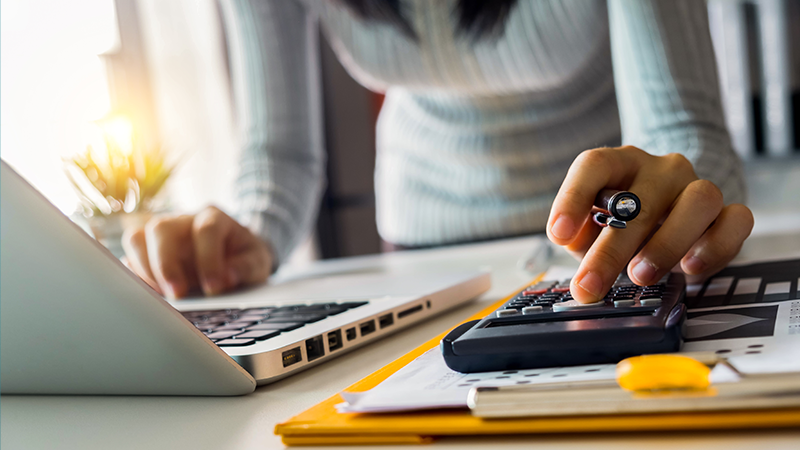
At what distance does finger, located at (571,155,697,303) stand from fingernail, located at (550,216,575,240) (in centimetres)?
2

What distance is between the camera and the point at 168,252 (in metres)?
0.75

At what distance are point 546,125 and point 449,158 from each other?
0.19m

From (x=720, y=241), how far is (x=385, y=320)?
0.79ft

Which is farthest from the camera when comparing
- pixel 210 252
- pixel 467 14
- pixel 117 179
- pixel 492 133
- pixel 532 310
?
pixel 117 179

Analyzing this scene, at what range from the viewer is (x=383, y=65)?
1.03 metres

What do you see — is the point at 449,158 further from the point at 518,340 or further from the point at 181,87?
the point at 181,87

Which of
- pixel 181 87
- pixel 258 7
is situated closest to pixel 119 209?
pixel 258 7

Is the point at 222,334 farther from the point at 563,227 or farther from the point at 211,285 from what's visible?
the point at 211,285

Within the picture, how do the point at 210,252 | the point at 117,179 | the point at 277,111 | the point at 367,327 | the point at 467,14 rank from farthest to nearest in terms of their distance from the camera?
the point at 117,179 < the point at 277,111 < the point at 467,14 < the point at 210,252 < the point at 367,327

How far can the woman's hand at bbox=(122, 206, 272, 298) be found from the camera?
751 millimetres

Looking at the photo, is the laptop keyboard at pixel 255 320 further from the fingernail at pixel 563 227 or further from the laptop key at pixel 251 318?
the fingernail at pixel 563 227

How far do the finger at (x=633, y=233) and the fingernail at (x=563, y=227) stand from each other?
0.02 m

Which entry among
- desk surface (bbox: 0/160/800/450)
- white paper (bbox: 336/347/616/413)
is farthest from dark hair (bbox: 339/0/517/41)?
white paper (bbox: 336/347/616/413)

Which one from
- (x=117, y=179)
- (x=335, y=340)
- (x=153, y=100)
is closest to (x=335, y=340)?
(x=335, y=340)
